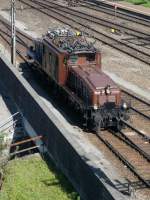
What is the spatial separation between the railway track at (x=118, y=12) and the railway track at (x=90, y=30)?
4.43 meters

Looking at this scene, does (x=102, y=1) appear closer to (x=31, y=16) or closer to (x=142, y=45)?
(x=31, y=16)

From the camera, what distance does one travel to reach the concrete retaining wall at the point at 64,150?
1623cm

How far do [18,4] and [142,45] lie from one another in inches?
838

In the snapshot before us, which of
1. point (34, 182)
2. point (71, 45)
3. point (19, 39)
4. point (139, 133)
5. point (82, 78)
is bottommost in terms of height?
point (19, 39)

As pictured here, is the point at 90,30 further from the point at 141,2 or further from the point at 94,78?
the point at 94,78

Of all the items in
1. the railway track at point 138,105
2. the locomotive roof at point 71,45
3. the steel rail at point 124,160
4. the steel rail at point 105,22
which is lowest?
the steel rail at point 105,22

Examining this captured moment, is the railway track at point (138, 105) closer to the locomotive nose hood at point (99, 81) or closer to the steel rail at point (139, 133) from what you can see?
the steel rail at point (139, 133)

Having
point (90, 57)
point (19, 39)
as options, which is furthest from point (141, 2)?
point (90, 57)

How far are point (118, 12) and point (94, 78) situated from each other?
33.6 metres

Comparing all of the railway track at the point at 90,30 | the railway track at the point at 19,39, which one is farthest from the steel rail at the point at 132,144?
the railway track at the point at 19,39

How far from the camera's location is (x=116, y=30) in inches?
1794

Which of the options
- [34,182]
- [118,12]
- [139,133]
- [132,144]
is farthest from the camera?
[118,12]

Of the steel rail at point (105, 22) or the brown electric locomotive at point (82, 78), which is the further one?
the steel rail at point (105, 22)

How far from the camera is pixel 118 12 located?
2221 inches
